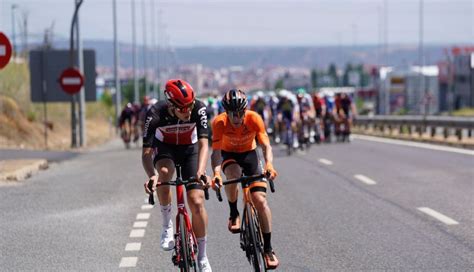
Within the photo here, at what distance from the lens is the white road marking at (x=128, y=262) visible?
32.4ft

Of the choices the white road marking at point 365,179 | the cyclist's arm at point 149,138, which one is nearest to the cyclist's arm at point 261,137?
the cyclist's arm at point 149,138

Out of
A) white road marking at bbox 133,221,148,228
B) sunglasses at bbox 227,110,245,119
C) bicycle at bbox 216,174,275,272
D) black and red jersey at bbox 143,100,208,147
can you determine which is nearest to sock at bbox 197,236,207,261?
bicycle at bbox 216,174,275,272

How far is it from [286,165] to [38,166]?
565cm

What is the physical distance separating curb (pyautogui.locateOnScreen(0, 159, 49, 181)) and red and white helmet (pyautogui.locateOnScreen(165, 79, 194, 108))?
12.5m

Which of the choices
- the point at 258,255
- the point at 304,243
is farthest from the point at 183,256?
the point at 304,243

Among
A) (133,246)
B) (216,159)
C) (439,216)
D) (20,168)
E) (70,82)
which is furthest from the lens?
(70,82)

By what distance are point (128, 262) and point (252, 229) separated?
179 cm

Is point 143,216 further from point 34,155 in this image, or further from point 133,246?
point 34,155

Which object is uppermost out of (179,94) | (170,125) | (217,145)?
(179,94)

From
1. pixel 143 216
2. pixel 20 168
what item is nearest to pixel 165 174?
pixel 143 216

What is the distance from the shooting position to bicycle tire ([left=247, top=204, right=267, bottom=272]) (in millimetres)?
8625

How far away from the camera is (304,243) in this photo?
11.1 meters

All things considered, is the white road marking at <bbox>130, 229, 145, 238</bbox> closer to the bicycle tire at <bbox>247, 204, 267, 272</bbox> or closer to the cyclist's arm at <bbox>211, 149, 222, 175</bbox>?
the cyclist's arm at <bbox>211, 149, 222, 175</bbox>

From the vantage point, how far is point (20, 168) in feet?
72.6
